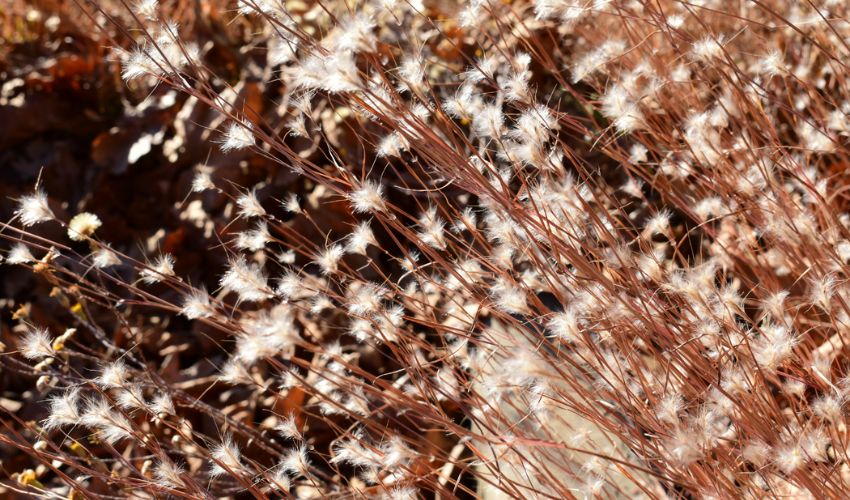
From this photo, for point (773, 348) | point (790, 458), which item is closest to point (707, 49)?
point (773, 348)

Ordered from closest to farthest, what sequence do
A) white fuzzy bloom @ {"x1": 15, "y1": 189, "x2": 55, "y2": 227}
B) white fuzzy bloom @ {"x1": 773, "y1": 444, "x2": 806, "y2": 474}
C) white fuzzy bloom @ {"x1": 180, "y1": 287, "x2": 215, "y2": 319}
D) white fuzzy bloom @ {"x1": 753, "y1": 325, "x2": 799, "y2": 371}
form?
white fuzzy bloom @ {"x1": 773, "y1": 444, "x2": 806, "y2": 474}
white fuzzy bloom @ {"x1": 753, "y1": 325, "x2": 799, "y2": 371}
white fuzzy bloom @ {"x1": 180, "y1": 287, "x2": 215, "y2": 319}
white fuzzy bloom @ {"x1": 15, "y1": 189, "x2": 55, "y2": 227}

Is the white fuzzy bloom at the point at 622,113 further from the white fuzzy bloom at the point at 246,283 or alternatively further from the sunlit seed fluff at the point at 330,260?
the white fuzzy bloom at the point at 246,283

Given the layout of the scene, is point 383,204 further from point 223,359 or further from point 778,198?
point 223,359

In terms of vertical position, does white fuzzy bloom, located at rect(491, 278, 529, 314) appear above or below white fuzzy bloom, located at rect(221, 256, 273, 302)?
above

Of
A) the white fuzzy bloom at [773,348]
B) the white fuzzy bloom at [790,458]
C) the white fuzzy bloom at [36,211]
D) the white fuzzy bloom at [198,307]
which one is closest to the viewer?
the white fuzzy bloom at [790,458]

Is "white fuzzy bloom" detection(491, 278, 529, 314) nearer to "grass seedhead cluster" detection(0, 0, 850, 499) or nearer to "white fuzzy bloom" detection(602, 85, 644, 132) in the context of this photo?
"grass seedhead cluster" detection(0, 0, 850, 499)

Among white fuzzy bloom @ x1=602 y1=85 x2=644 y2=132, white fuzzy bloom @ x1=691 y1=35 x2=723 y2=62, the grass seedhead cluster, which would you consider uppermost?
white fuzzy bloom @ x1=691 y1=35 x2=723 y2=62

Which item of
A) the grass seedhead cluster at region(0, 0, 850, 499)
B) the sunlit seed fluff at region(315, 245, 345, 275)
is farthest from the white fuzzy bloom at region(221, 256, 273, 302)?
the sunlit seed fluff at region(315, 245, 345, 275)

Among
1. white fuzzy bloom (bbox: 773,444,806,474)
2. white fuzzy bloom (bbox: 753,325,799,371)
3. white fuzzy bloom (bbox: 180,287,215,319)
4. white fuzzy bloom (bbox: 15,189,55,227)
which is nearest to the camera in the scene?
white fuzzy bloom (bbox: 773,444,806,474)

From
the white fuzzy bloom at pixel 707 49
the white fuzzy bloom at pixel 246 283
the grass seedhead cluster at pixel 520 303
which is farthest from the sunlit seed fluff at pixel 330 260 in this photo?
the white fuzzy bloom at pixel 707 49

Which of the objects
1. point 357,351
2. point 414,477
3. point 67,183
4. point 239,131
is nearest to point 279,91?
point 67,183

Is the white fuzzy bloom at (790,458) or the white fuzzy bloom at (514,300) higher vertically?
the white fuzzy bloom at (514,300)

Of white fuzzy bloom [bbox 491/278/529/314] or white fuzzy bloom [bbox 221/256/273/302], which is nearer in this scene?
white fuzzy bloom [bbox 491/278/529/314]
